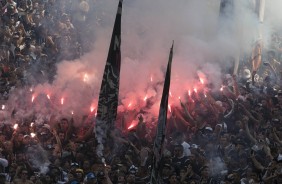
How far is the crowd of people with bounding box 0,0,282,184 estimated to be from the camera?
768cm

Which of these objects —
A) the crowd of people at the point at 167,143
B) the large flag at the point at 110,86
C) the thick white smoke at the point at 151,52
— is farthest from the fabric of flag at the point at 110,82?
the thick white smoke at the point at 151,52

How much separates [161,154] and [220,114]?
103 inches

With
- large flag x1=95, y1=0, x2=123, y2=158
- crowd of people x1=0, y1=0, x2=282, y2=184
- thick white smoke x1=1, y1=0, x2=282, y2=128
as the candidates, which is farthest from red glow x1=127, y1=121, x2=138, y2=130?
thick white smoke x1=1, y1=0, x2=282, y2=128

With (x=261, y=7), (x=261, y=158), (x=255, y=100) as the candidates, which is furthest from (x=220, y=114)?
(x=261, y=7)

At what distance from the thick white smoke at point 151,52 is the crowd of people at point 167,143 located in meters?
0.68

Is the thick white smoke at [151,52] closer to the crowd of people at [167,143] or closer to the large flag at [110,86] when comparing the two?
the crowd of people at [167,143]

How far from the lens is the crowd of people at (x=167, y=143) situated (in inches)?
302

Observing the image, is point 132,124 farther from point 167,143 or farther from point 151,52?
point 151,52

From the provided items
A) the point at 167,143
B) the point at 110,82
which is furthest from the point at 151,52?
the point at 167,143

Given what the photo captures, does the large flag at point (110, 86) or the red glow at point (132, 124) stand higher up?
the large flag at point (110, 86)

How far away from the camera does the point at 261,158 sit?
828cm

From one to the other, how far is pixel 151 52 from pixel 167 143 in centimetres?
535

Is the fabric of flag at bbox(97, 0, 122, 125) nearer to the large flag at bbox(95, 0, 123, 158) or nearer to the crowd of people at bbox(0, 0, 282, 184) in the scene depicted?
the large flag at bbox(95, 0, 123, 158)

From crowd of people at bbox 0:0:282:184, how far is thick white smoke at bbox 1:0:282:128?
2.24 ft
